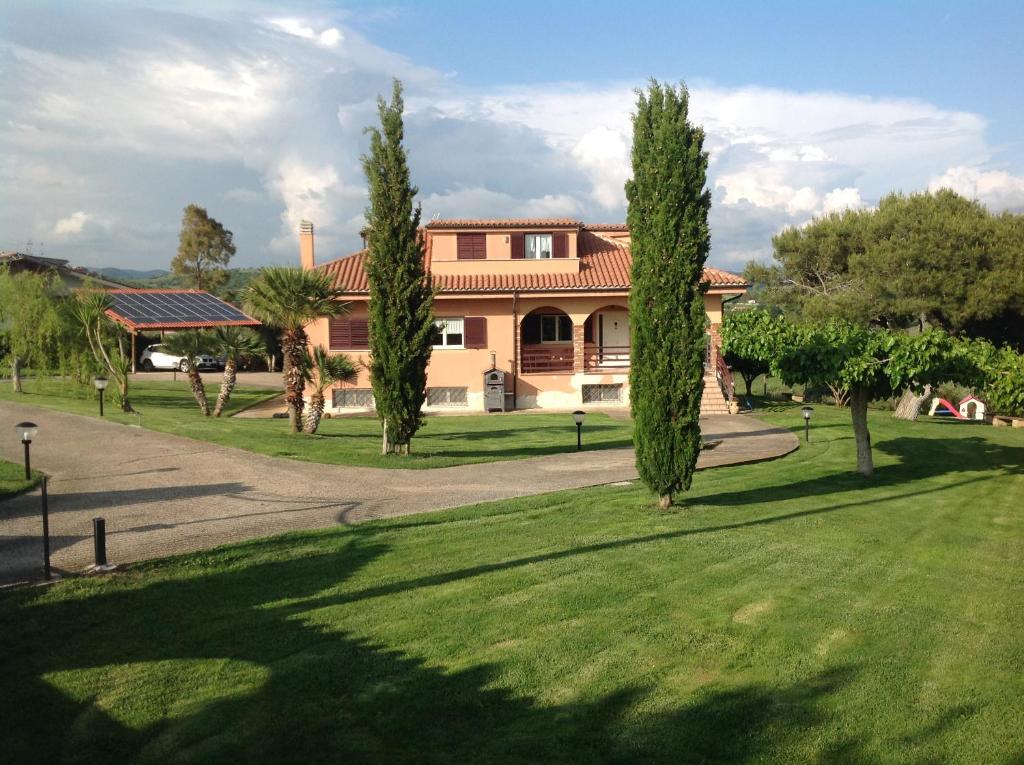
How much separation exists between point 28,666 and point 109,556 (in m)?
3.05

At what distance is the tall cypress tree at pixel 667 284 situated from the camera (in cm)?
1107

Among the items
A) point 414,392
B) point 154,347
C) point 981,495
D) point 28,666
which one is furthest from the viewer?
point 154,347

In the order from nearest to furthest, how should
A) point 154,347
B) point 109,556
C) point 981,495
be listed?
point 109,556, point 981,495, point 154,347

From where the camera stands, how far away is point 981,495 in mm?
14297

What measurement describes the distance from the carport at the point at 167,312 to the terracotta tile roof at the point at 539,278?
3.90 m

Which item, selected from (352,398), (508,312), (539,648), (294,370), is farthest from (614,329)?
(539,648)

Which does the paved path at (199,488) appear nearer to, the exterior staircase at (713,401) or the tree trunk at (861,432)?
the tree trunk at (861,432)

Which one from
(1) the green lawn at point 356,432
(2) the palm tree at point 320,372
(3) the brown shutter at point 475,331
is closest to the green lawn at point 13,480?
(1) the green lawn at point 356,432

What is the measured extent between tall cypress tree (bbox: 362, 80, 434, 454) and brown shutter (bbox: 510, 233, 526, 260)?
43.4 feet

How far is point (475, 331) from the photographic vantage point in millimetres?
29203

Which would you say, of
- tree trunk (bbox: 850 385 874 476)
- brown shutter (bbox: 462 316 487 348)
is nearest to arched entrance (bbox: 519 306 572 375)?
brown shutter (bbox: 462 316 487 348)

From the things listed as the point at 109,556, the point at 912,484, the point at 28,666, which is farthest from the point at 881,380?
the point at 28,666

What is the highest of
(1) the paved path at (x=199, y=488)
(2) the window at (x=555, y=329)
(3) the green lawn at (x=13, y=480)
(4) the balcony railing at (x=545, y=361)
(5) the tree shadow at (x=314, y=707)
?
(2) the window at (x=555, y=329)

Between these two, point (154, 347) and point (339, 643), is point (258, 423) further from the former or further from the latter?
point (154, 347)
